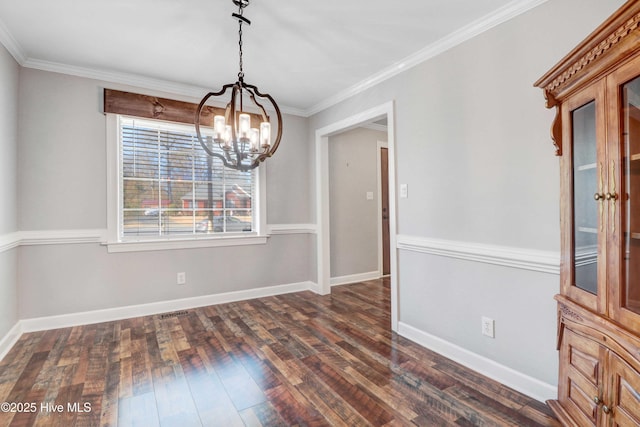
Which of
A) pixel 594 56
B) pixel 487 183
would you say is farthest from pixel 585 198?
pixel 487 183

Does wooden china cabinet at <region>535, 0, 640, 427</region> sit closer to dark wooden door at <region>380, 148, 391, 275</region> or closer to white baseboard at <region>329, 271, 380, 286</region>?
white baseboard at <region>329, 271, 380, 286</region>

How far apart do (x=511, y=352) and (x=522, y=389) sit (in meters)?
0.21

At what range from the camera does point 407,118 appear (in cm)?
280

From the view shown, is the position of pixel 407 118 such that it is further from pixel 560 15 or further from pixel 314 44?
pixel 560 15

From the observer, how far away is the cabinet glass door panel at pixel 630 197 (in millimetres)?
1123

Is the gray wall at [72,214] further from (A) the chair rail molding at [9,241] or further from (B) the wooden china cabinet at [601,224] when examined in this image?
(B) the wooden china cabinet at [601,224]

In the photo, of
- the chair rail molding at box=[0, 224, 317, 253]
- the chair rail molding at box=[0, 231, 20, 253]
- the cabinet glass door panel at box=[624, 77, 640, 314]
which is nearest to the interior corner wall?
the cabinet glass door panel at box=[624, 77, 640, 314]

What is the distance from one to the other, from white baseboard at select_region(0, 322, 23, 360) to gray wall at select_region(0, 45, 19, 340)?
0.04 meters

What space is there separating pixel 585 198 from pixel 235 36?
2447mm

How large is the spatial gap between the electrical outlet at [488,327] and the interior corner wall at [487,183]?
0.11 ft

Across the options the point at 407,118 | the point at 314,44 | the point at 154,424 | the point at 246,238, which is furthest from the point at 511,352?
the point at 246,238

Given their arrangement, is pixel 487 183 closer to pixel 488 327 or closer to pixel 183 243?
pixel 488 327

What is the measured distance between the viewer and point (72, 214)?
3.03 meters

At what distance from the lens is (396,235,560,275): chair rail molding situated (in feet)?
→ 6.15
